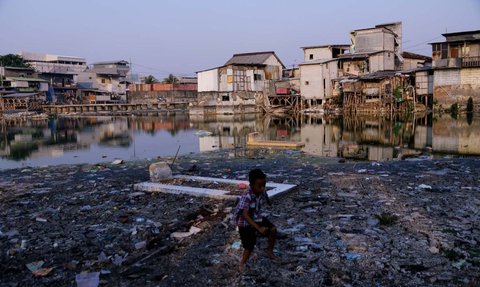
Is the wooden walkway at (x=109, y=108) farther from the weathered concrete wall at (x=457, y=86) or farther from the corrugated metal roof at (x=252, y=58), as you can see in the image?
the weathered concrete wall at (x=457, y=86)

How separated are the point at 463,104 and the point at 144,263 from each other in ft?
101

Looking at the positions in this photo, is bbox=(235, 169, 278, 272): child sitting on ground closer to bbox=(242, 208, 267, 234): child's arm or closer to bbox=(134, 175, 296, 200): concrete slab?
bbox=(242, 208, 267, 234): child's arm

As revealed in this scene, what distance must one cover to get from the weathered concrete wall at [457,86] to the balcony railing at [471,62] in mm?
445

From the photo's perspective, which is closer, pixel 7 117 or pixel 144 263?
pixel 144 263

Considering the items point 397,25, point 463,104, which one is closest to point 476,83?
point 463,104

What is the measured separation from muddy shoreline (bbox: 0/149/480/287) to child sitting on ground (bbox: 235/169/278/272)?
0.84 ft

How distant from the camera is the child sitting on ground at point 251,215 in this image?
3.63 metres

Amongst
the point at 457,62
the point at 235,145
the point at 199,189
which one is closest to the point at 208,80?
the point at 457,62

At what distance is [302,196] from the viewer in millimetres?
6332

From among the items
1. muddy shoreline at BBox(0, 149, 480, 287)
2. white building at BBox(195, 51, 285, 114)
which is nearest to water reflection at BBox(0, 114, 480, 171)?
muddy shoreline at BBox(0, 149, 480, 287)

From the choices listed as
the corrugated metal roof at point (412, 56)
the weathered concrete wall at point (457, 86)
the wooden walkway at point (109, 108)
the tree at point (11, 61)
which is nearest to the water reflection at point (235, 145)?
the weathered concrete wall at point (457, 86)

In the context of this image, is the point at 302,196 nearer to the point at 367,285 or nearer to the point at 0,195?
the point at 367,285

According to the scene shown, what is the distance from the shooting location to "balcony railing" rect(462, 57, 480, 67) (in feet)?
93.7

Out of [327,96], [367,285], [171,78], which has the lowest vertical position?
[367,285]
